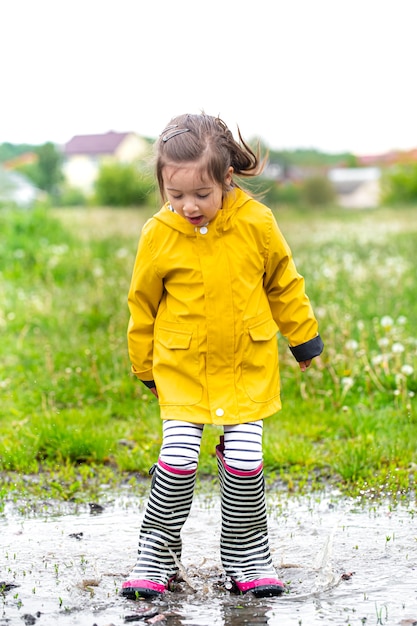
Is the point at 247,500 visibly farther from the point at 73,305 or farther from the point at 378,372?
the point at 73,305

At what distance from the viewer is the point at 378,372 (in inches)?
266

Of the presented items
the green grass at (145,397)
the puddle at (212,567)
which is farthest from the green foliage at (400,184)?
the puddle at (212,567)

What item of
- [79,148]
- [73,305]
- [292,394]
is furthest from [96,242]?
[79,148]

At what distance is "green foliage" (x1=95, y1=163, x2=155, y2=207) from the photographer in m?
31.9

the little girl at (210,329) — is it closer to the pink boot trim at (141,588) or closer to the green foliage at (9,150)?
the pink boot trim at (141,588)

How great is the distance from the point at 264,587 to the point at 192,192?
1.50 m

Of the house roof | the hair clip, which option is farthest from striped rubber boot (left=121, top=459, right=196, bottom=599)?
the house roof

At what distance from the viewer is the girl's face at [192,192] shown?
12.1 ft

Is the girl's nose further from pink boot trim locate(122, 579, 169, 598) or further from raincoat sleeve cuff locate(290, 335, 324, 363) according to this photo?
pink boot trim locate(122, 579, 169, 598)

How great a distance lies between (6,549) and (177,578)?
813 millimetres

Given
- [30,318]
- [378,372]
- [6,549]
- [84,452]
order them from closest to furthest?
[6,549], [84,452], [378,372], [30,318]

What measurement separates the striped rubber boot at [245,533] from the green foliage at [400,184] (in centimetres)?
6038

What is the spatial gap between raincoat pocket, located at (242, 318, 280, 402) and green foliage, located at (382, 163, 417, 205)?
60.3m

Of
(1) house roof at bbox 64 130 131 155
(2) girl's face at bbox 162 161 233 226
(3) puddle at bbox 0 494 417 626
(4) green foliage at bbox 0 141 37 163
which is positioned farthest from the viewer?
(1) house roof at bbox 64 130 131 155
